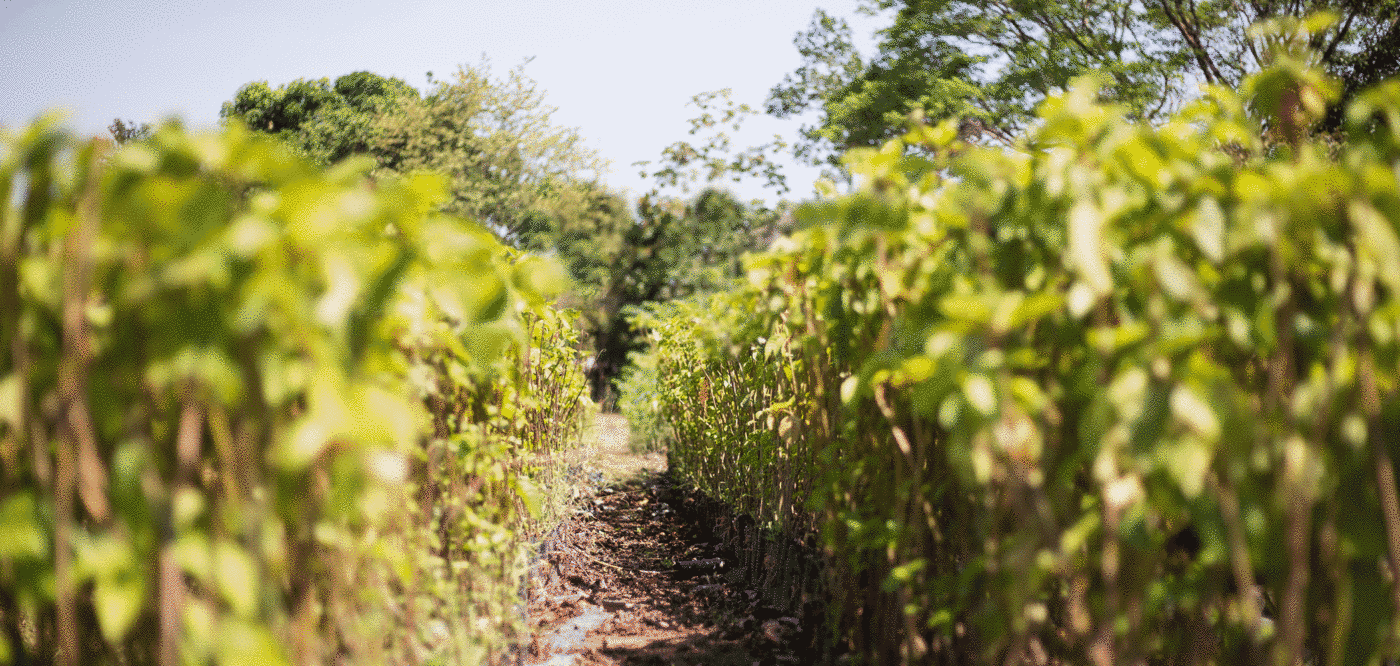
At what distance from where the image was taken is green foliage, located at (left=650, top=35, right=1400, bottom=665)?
3.67 feet

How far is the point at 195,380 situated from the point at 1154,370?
56.1 inches

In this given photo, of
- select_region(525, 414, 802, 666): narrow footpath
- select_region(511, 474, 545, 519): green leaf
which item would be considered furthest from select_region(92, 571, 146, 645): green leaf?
select_region(525, 414, 802, 666): narrow footpath

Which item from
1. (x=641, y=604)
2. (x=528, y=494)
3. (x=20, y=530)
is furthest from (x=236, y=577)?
(x=641, y=604)

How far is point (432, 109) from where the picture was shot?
28719mm

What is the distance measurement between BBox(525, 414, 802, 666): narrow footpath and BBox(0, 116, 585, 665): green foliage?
1970 mm

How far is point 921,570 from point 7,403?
180 centimetres

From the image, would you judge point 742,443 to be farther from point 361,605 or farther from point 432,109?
point 432,109

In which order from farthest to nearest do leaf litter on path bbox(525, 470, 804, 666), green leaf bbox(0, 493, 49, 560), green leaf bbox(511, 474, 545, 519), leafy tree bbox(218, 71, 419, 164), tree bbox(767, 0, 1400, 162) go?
leafy tree bbox(218, 71, 419, 164), tree bbox(767, 0, 1400, 162), leaf litter on path bbox(525, 470, 804, 666), green leaf bbox(511, 474, 545, 519), green leaf bbox(0, 493, 49, 560)

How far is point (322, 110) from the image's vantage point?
32312 millimetres

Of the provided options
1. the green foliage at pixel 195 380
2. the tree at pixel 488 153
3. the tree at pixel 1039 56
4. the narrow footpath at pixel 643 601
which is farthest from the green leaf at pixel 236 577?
the tree at pixel 488 153

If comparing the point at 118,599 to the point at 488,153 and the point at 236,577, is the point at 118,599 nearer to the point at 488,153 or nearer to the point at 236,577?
the point at 236,577

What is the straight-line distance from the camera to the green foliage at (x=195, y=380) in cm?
96

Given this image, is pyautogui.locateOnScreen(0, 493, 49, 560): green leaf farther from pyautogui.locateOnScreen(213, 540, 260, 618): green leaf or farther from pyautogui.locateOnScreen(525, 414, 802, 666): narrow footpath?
pyautogui.locateOnScreen(525, 414, 802, 666): narrow footpath

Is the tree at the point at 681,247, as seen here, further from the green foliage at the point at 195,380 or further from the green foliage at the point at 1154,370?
the green foliage at the point at 195,380
